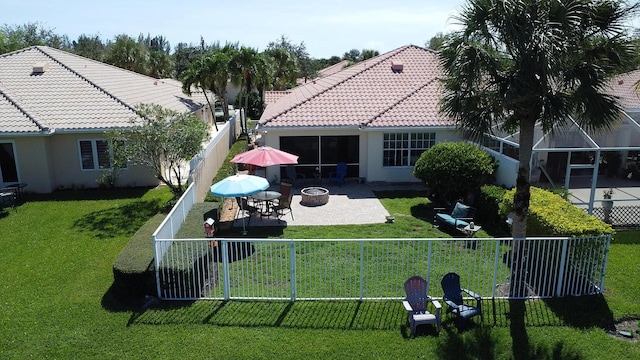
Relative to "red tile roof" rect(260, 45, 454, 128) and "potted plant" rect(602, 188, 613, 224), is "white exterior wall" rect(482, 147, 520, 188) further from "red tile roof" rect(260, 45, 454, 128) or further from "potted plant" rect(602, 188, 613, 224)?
"potted plant" rect(602, 188, 613, 224)

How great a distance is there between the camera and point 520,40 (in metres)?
9.09

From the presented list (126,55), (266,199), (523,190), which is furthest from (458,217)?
(126,55)

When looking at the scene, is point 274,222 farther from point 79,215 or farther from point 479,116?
point 479,116

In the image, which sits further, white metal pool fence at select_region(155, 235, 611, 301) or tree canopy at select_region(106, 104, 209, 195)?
tree canopy at select_region(106, 104, 209, 195)

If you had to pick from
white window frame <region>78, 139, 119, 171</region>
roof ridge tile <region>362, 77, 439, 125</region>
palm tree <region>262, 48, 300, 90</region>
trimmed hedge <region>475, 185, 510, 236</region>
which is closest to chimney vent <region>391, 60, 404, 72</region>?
roof ridge tile <region>362, 77, 439, 125</region>

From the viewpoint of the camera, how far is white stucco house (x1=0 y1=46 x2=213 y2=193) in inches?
743

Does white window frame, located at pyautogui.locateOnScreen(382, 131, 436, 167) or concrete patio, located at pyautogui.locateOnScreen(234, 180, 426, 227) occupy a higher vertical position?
white window frame, located at pyautogui.locateOnScreen(382, 131, 436, 167)

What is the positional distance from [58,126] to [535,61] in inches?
699

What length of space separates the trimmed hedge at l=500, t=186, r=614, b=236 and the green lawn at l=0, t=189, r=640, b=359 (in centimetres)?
149

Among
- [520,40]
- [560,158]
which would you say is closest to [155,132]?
[520,40]

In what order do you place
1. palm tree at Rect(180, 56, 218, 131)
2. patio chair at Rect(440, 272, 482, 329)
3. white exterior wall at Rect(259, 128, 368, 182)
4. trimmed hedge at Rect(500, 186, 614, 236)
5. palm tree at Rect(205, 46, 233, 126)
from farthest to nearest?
palm tree at Rect(180, 56, 218, 131), palm tree at Rect(205, 46, 233, 126), white exterior wall at Rect(259, 128, 368, 182), trimmed hedge at Rect(500, 186, 614, 236), patio chair at Rect(440, 272, 482, 329)

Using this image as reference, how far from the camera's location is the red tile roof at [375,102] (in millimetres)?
20172

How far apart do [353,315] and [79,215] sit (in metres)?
11.5

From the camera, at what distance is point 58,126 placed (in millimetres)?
18938
